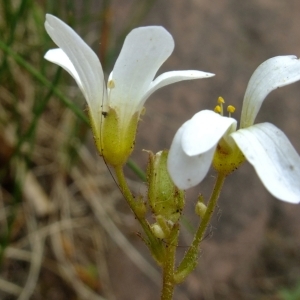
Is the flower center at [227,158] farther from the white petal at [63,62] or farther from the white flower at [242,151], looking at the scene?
the white petal at [63,62]

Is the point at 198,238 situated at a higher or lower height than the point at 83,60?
lower

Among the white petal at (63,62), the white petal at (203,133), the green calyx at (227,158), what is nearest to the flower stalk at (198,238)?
the green calyx at (227,158)

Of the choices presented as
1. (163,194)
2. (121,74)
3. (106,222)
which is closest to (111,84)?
(121,74)

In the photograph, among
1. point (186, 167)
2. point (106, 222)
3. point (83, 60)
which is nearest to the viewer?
point (186, 167)

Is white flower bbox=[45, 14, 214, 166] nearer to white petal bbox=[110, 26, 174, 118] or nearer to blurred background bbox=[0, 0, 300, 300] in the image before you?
white petal bbox=[110, 26, 174, 118]

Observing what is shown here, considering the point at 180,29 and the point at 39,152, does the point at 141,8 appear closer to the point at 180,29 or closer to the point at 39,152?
the point at 180,29

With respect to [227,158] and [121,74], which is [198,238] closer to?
[227,158]
